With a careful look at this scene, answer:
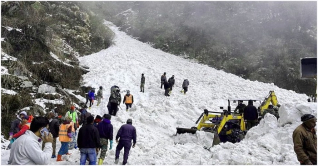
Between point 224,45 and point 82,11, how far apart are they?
61.2 ft

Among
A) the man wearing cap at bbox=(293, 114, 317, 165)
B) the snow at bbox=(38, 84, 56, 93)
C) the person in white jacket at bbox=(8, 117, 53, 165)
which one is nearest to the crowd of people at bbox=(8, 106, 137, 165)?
the person in white jacket at bbox=(8, 117, 53, 165)

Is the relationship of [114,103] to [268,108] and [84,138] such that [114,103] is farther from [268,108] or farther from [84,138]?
[268,108]

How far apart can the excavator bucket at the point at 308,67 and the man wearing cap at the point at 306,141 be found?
0.69m

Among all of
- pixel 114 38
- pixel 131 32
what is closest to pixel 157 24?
pixel 131 32

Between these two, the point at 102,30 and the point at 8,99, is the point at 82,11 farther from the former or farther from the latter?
the point at 8,99

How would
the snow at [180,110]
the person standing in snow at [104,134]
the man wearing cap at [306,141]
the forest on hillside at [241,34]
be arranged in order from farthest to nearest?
the forest on hillside at [241,34]
the snow at [180,110]
the person standing in snow at [104,134]
the man wearing cap at [306,141]

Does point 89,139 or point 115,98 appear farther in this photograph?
point 115,98

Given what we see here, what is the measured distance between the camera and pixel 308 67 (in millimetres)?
4359

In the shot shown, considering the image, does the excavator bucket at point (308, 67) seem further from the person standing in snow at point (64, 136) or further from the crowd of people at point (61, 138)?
the person standing in snow at point (64, 136)

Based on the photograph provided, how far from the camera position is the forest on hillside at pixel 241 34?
2520 cm

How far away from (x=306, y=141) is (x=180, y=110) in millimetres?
10349

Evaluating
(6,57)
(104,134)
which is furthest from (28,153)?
(6,57)

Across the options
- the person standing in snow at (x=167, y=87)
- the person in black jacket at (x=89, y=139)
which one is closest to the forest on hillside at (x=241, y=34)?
the person standing in snow at (x=167, y=87)

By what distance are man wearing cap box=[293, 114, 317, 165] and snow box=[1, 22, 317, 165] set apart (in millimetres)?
1918
